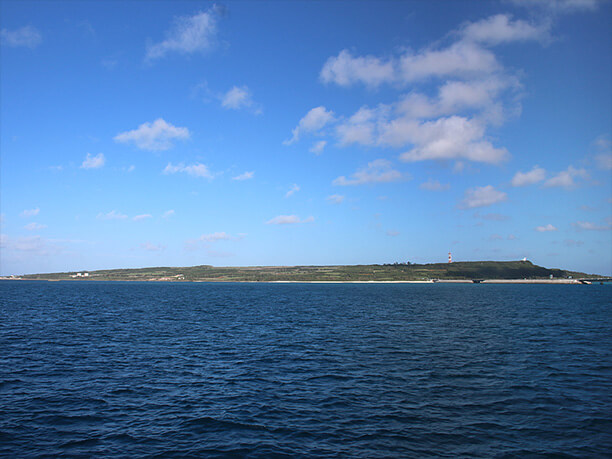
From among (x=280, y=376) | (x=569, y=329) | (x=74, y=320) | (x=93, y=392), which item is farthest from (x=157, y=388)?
(x=569, y=329)

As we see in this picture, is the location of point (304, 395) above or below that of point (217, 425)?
below

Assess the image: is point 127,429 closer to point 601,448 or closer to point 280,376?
point 280,376

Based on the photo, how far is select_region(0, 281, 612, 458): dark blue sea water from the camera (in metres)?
22.3

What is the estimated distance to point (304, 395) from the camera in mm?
30812

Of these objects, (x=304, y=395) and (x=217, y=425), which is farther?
(x=304, y=395)

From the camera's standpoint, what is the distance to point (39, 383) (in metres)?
33.7

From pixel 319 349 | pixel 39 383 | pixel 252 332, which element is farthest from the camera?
pixel 252 332

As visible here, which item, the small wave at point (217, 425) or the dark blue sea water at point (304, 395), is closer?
the dark blue sea water at point (304, 395)

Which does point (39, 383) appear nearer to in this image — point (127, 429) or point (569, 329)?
point (127, 429)

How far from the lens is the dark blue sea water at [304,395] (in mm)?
22266

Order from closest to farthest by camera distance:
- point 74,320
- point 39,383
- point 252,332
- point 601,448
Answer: point 601,448, point 39,383, point 252,332, point 74,320

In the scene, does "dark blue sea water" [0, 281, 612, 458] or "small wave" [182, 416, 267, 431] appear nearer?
"dark blue sea water" [0, 281, 612, 458]

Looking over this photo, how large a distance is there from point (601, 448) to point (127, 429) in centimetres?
2816

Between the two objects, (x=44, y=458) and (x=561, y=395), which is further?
(x=561, y=395)
